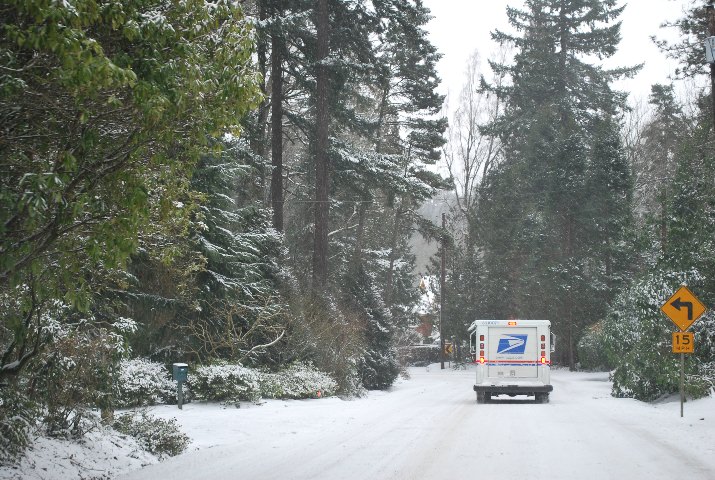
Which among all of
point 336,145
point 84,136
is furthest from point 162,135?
point 336,145

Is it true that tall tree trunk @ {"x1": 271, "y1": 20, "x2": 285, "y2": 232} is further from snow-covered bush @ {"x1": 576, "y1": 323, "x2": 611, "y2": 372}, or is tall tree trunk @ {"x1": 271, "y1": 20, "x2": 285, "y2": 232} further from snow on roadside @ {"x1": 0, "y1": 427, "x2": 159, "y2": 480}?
snow-covered bush @ {"x1": 576, "y1": 323, "x2": 611, "y2": 372}

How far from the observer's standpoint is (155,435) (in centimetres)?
1149

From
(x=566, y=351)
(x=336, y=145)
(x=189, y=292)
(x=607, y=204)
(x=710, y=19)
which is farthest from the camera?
(x=566, y=351)

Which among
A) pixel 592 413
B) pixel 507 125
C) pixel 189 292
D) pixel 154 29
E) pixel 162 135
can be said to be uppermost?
pixel 507 125

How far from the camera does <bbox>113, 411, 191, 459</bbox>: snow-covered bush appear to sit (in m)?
11.3

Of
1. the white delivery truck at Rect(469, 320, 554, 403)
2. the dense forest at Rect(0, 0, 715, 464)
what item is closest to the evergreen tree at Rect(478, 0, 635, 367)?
the dense forest at Rect(0, 0, 715, 464)

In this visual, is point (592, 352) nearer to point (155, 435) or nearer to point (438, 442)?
point (438, 442)

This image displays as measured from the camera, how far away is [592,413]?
1920 centimetres

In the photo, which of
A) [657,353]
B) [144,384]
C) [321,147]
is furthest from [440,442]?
[321,147]

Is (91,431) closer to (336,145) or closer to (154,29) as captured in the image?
(154,29)

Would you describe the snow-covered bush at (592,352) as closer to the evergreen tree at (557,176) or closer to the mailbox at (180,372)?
the evergreen tree at (557,176)

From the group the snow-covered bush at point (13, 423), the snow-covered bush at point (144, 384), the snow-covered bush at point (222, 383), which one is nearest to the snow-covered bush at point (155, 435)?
the snow-covered bush at point (13, 423)

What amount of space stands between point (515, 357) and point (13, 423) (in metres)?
16.8

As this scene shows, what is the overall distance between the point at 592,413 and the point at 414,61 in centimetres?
3173
